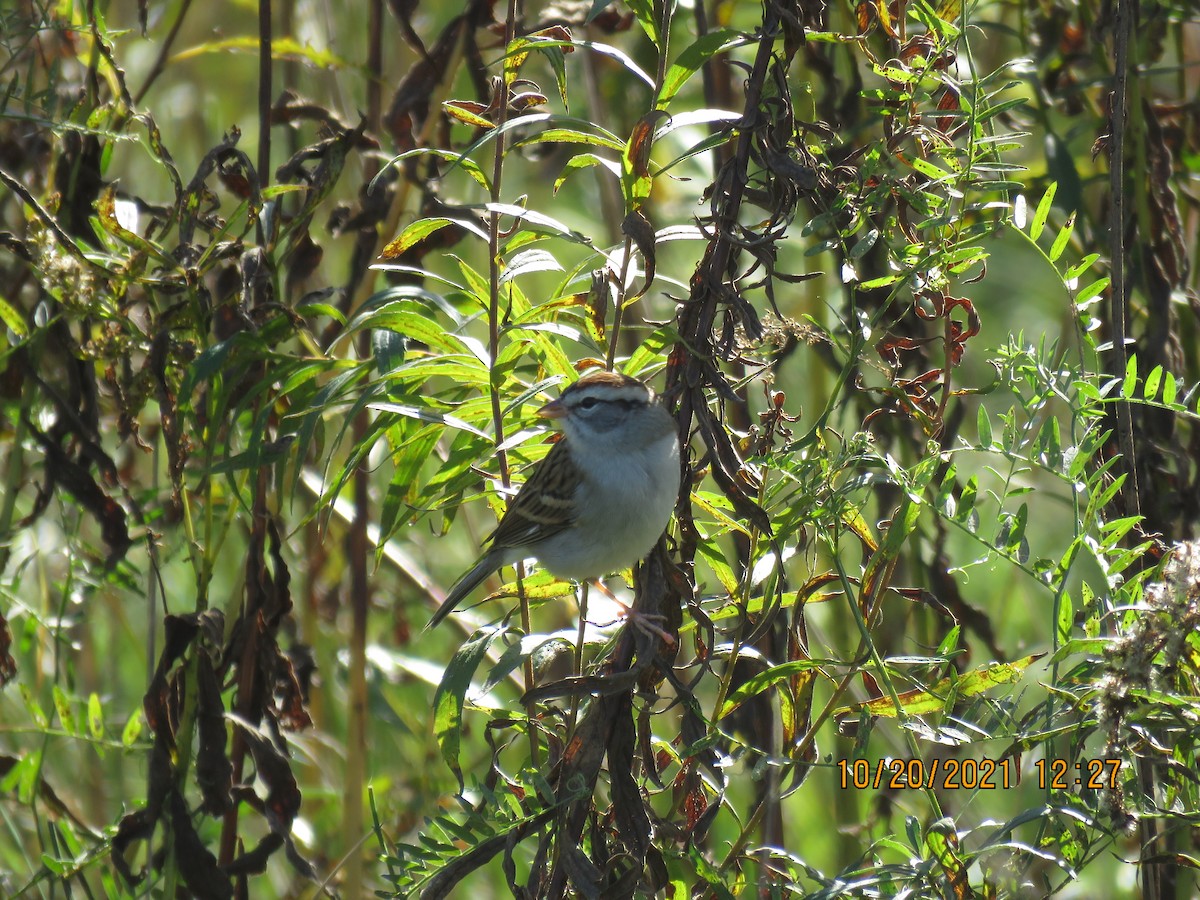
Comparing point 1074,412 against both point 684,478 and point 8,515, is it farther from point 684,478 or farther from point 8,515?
point 8,515

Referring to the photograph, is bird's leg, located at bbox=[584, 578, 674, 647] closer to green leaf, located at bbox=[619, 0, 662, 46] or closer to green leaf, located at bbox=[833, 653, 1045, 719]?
green leaf, located at bbox=[833, 653, 1045, 719]

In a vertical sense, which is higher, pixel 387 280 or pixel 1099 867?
pixel 387 280

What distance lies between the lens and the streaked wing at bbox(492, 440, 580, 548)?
2135 mm

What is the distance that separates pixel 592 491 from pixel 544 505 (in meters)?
0.11

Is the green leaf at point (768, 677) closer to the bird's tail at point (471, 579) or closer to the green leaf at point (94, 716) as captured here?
the bird's tail at point (471, 579)

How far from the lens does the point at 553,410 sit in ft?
6.15

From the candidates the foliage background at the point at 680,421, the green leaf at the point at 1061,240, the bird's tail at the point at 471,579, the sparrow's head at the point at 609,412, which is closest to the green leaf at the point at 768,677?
the foliage background at the point at 680,421

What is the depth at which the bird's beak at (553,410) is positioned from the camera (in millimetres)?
1847

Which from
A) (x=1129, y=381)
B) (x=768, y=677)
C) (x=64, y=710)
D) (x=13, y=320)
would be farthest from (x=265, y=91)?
(x=1129, y=381)

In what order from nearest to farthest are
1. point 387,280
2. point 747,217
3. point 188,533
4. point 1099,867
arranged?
point 188,533 → point 387,280 → point 1099,867 → point 747,217

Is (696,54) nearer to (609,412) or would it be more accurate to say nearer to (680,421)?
(680,421)

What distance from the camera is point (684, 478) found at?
1524 mm

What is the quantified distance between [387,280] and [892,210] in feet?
3.61

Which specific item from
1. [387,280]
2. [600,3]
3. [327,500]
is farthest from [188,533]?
Answer: [600,3]
